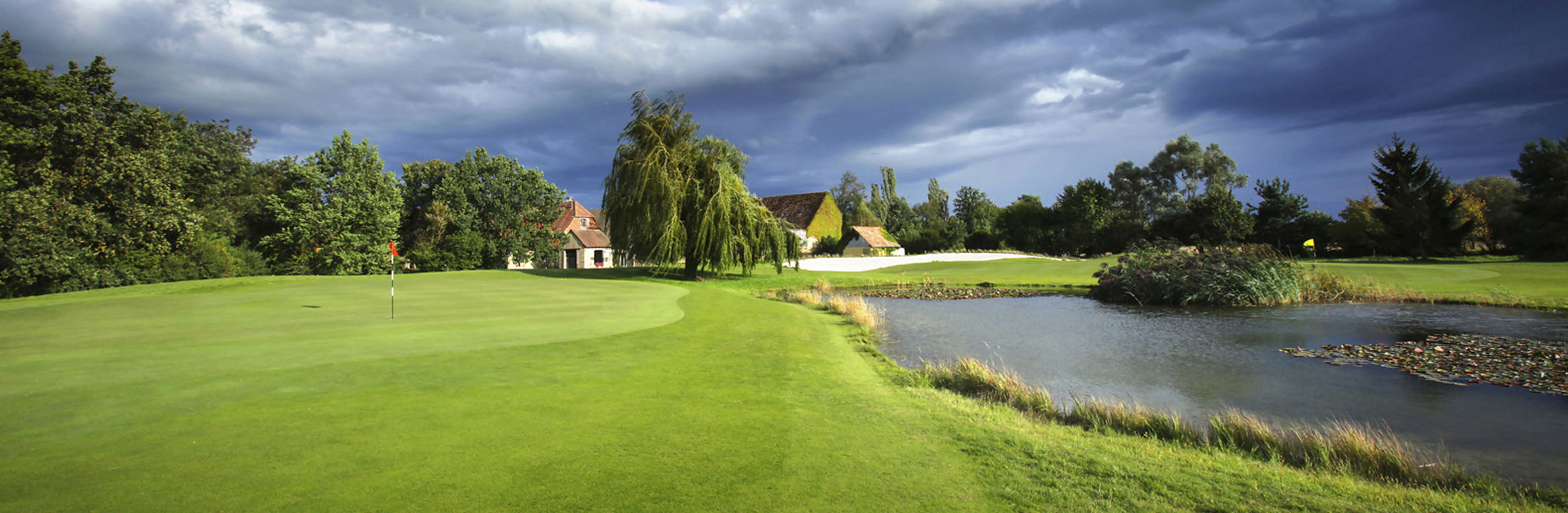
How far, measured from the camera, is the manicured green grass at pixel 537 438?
4.05 meters

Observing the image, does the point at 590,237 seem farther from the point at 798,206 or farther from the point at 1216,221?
the point at 1216,221

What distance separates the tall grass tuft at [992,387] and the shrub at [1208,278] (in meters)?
16.4

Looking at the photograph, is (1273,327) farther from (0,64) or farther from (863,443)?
(0,64)

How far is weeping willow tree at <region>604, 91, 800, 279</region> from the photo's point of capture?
27.8 meters

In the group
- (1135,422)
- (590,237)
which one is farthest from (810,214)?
(1135,422)

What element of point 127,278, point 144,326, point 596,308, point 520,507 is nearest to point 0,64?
point 127,278

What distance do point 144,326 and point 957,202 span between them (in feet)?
281

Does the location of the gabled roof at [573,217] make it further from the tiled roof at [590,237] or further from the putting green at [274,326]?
the putting green at [274,326]

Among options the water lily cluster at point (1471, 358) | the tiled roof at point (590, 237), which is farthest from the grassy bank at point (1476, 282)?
the tiled roof at point (590, 237)

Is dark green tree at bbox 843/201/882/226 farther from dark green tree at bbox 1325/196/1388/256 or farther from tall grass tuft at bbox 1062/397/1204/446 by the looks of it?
tall grass tuft at bbox 1062/397/1204/446

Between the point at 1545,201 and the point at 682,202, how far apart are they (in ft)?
152

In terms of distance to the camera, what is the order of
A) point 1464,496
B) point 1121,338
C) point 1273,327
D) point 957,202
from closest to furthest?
point 1464,496
point 1121,338
point 1273,327
point 957,202

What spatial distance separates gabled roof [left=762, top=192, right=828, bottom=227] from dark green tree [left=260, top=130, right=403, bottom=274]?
118 ft

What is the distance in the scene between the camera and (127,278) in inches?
1168
